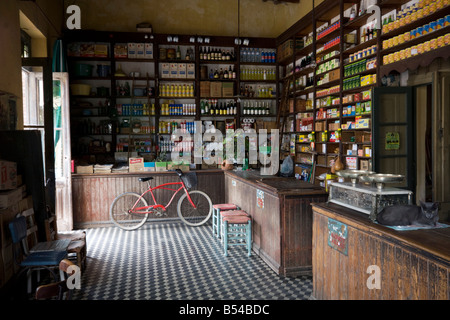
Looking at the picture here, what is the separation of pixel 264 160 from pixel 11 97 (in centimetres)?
578

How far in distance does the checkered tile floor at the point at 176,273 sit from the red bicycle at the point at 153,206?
68cm

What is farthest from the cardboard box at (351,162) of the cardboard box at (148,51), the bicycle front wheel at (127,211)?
the cardboard box at (148,51)

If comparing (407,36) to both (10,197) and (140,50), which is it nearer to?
(10,197)

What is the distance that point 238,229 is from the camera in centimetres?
511

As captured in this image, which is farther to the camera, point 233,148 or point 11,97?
point 233,148

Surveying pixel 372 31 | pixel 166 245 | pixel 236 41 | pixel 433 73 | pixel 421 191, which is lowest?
pixel 166 245

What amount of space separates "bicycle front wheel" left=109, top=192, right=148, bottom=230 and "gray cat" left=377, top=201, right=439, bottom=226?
492cm

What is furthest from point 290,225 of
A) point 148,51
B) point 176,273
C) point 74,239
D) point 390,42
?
point 148,51

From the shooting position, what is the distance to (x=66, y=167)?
6641 millimetres

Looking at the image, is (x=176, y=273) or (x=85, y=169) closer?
(x=176, y=273)

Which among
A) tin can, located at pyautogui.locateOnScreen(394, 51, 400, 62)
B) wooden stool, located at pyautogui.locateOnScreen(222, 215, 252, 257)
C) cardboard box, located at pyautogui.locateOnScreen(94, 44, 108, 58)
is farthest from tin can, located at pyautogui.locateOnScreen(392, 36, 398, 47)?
cardboard box, located at pyautogui.locateOnScreen(94, 44, 108, 58)

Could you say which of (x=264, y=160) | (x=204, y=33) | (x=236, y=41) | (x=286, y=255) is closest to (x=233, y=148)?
(x=264, y=160)

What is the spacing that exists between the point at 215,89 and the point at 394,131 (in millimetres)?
4451

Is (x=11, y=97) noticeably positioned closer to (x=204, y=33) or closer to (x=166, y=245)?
(x=166, y=245)
